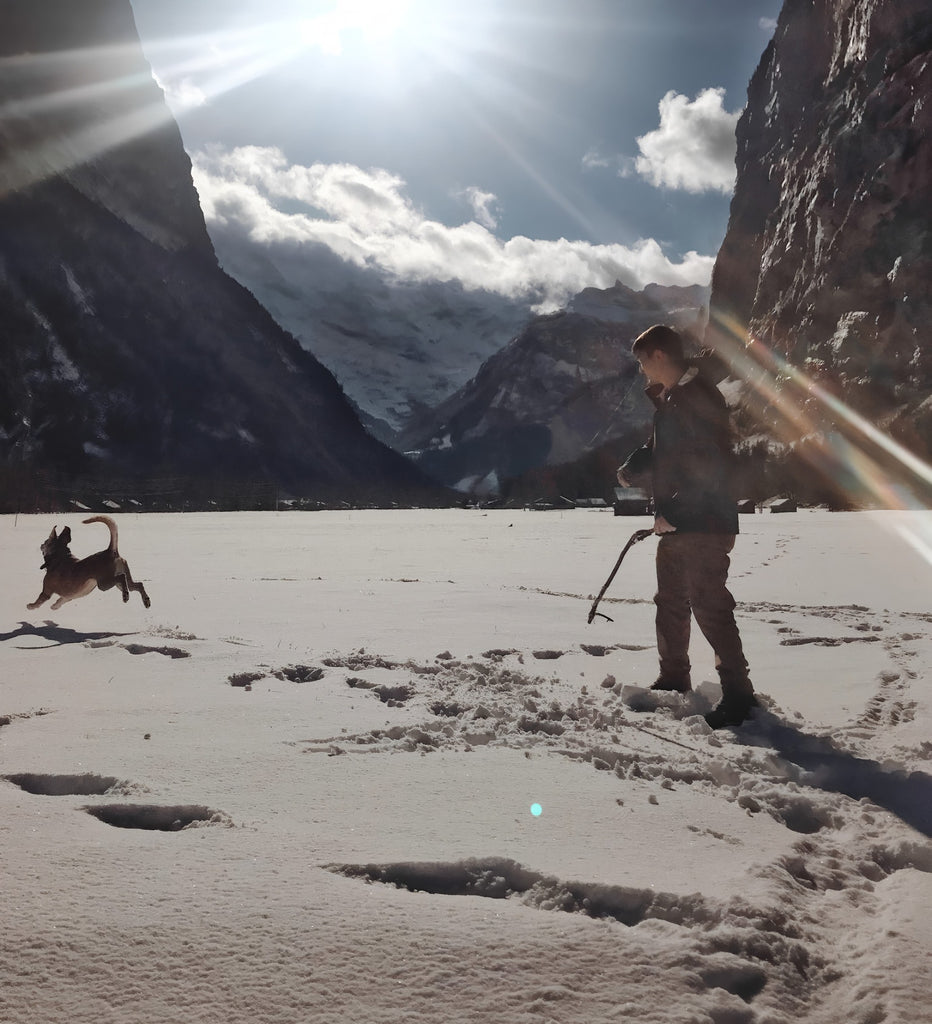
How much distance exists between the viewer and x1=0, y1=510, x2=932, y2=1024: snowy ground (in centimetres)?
122

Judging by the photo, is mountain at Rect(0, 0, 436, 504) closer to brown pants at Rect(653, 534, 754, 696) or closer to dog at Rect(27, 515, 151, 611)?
dog at Rect(27, 515, 151, 611)

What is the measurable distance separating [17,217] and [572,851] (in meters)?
90.4

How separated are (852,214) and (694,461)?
42.0m

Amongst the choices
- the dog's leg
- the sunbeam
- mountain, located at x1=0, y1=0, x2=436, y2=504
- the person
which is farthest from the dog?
mountain, located at x1=0, y1=0, x2=436, y2=504

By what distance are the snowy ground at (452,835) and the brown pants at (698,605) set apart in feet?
0.75

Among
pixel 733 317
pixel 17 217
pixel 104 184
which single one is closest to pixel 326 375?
pixel 104 184

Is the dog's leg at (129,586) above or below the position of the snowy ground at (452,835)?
above

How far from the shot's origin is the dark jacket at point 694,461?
3322 millimetres

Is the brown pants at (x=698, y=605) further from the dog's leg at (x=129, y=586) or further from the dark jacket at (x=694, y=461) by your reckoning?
the dog's leg at (x=129, y=586)

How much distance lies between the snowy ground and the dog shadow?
68mm

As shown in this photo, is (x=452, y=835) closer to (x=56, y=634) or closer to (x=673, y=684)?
(x=673, y=684)

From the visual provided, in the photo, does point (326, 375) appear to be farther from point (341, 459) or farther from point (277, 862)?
point (277, 862)

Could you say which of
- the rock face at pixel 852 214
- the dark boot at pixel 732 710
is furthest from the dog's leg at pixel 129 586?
the rock face at pixel 852 214

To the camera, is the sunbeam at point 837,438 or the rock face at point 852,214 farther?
the rock face at point 852,214
